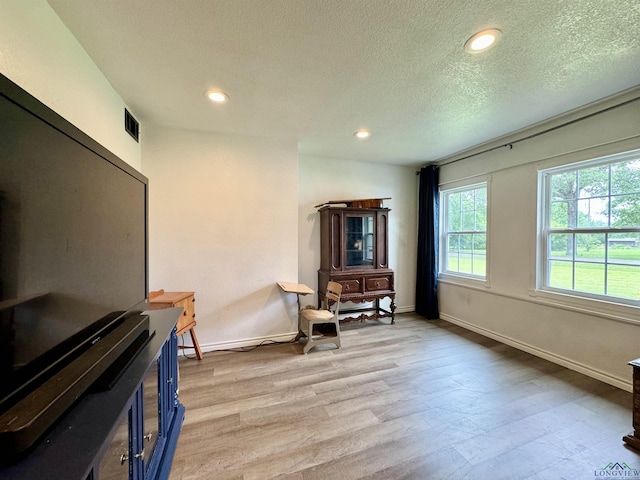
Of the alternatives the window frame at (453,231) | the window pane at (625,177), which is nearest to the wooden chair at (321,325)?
the window frame at (453,231)

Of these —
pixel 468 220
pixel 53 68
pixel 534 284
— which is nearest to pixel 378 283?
pixel 468 220

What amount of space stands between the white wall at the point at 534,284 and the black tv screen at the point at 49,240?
12.0 feet

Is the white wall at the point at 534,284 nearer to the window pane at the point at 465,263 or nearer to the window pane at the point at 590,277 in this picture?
the window pane at the point at 590,277

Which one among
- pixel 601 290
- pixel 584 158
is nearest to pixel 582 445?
pixel 601 290

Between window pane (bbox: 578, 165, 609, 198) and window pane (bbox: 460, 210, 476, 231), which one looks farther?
window pane (bbox: 460, 210, 476, 231)

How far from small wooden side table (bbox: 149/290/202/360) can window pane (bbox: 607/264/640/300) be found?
3.78 meters

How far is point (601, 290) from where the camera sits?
7.52 ft

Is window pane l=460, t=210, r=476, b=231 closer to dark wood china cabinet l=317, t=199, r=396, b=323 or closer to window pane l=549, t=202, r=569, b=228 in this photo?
window pane l=549, t=202, r=569, b=228

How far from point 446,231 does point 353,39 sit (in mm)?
3249

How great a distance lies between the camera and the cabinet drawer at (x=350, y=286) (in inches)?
133

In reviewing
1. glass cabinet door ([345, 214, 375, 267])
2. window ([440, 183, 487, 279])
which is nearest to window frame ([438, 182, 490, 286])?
window ([440, 183, 487, 279])

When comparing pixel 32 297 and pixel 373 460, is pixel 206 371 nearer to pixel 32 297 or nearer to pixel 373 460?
pixel 373 460

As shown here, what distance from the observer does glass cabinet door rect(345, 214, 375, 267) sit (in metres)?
3.48

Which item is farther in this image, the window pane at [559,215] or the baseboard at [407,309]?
the baseboard at [407,309]
